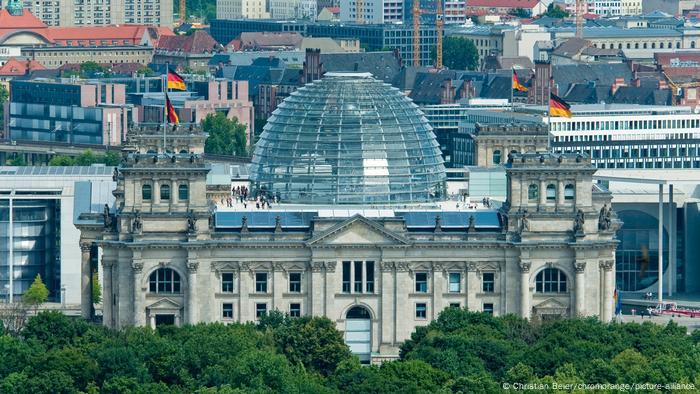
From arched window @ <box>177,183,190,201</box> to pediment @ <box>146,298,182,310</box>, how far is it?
5.46 m

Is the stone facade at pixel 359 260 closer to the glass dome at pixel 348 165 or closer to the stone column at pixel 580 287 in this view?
the stone column at pixel 580 287

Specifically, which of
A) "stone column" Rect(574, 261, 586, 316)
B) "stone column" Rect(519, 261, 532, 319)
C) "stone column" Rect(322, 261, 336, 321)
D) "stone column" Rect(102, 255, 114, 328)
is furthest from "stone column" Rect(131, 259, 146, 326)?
"stone column" Rect(574, 261, 586, 316)

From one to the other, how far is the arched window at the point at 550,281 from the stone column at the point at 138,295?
21.1m

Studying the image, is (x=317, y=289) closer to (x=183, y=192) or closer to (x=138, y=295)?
(x=183, y=192)

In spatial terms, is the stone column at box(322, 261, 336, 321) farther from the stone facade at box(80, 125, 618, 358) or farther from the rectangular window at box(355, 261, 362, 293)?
the rectangular window at box(355, 261, 362, 293)

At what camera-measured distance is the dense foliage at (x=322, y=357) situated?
16625 cm

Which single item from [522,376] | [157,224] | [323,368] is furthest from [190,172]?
[522,376]

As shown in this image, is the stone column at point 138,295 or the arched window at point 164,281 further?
the arched window at point 164,281

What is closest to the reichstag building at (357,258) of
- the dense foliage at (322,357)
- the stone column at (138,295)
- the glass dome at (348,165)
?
the stone column at (138,295)

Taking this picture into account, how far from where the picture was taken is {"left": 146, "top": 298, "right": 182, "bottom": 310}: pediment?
192 metres

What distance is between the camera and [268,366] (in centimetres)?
16700

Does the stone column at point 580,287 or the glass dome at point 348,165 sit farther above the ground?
the glass dome at point 348,165

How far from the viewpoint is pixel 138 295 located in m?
192

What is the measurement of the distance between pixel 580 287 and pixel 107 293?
25.3 metres
